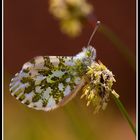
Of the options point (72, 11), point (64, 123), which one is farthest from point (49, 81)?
point (64, 123)

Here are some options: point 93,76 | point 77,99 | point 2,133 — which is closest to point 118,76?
point 77,99

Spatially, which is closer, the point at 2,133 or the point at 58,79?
the point at 58,79

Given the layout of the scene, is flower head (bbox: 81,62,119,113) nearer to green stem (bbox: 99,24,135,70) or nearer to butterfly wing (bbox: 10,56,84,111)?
butterfly wing (bbox: 10,56,84,111)

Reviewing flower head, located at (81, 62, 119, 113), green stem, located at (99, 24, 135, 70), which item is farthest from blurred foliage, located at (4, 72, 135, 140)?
flower head, located at (81, 62, 119, 113)

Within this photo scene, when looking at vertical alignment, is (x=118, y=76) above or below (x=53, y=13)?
below

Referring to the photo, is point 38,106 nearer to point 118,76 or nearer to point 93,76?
point 93,76

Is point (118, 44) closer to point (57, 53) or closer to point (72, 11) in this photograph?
point (72, 11)

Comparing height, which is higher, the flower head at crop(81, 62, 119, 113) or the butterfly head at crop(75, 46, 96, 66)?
the butterfly head at crop(75, 46, 96, 66)

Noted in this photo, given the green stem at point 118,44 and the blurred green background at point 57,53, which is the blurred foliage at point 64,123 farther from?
the green stem at point 118,44
